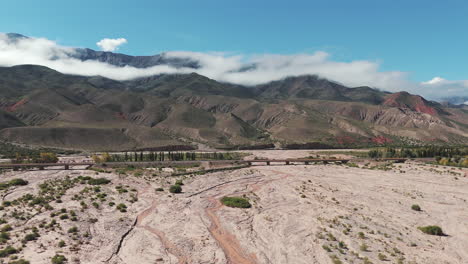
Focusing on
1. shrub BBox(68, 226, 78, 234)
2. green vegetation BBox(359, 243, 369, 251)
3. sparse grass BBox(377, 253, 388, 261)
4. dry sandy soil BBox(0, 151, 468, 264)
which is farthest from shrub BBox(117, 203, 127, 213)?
sparse grass BBox(377, 253, 388, 261)

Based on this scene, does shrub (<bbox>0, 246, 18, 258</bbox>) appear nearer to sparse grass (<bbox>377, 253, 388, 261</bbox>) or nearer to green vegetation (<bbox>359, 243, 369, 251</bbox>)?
green vegetation (<bbox>359, 243, 369, 251</bbox>)

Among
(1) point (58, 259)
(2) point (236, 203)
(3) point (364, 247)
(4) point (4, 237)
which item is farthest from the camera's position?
(2) point (236, 203)

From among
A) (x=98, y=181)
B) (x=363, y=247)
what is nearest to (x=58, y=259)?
(x=363, y=247)

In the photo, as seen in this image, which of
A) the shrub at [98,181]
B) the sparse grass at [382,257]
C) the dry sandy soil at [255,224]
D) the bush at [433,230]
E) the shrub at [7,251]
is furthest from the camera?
the shrub at [98,181]

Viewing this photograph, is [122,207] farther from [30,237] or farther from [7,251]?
[7,251]

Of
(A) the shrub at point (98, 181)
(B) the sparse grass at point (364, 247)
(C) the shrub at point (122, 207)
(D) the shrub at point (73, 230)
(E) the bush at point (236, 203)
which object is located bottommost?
(B) the sparse grass at point (364, 247)

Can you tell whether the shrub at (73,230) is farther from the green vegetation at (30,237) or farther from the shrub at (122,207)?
the shrub at (122,207)

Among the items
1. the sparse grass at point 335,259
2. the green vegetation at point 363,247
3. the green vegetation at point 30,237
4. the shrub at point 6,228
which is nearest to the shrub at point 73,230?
the green vegetation at point 30,237

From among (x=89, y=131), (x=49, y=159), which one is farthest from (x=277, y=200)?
(x=89, y=131)
